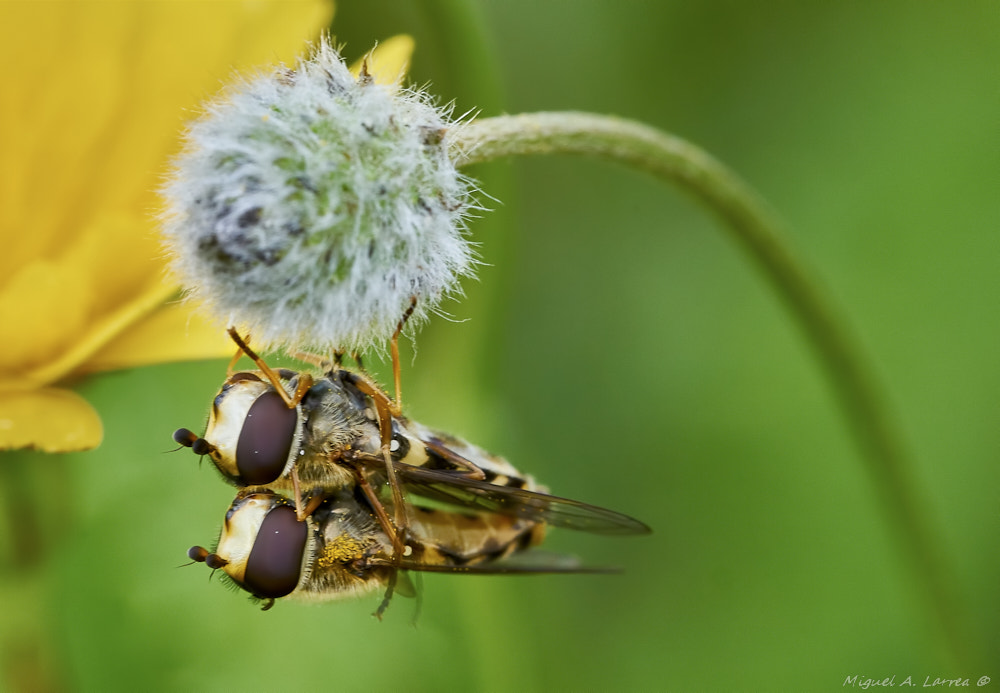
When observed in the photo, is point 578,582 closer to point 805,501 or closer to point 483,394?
point 805,501

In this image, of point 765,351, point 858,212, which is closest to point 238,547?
Result: point 765,351

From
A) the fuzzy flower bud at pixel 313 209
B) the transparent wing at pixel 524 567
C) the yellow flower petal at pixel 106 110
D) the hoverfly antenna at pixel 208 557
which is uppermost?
the yellow flower petal at pixel 106 110

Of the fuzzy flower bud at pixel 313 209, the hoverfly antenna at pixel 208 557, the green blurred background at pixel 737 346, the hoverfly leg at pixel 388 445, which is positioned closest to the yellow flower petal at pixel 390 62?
the fuzzy flower bud at pixel 313 209

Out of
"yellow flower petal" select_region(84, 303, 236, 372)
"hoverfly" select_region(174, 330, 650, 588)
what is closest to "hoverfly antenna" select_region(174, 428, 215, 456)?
"hoverfly" select_region(174, 330, 650, 588)

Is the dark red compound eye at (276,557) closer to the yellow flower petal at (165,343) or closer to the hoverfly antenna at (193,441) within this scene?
the hoverfly antenna at (193,441)

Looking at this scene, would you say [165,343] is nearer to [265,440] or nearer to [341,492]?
[265,440]

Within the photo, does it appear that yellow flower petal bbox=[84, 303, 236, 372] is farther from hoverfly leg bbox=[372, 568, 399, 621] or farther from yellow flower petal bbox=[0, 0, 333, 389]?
hoverfly leg bbox=[372, 568, 399, 621]
